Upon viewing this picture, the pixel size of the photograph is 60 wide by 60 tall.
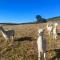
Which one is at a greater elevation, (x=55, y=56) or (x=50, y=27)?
(x=50, y=27)

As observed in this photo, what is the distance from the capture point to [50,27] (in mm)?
19203

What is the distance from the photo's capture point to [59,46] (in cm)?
1430

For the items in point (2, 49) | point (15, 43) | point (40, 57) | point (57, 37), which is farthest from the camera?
point (57, 37)

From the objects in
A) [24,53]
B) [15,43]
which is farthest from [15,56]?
[15,43]

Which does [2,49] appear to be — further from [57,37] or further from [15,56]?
[57,37]

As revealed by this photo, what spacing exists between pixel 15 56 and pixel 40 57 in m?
1.65

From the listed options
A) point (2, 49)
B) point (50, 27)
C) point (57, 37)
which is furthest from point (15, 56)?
point (50, 27)

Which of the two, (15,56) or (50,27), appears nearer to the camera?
(15,56)

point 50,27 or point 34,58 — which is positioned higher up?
point 50,27

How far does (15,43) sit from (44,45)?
13.5 ft

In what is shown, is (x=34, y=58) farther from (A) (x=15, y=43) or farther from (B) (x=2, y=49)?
(A) (x=15, y=43)

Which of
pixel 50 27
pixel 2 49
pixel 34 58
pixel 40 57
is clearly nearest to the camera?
pixel 40 57

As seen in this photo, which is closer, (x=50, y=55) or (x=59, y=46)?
(x=50, y=55)

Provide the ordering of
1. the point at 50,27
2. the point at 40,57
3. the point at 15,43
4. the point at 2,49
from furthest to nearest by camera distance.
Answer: the point at 50,27 < the point at 15,43 < the point at 2,49 < the point at 40,57
